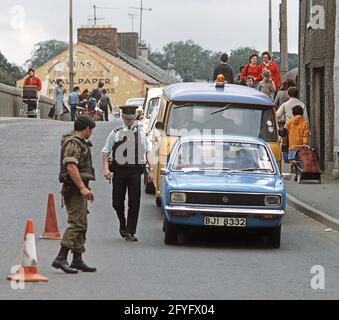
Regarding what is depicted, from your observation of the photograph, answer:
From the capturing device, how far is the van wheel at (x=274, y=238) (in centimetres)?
1617

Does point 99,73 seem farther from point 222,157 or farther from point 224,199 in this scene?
point 224,199

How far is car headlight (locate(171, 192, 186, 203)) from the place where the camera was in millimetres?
16078

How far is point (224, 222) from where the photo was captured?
16.0 metres

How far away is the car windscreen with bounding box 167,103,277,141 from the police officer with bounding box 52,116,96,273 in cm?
605

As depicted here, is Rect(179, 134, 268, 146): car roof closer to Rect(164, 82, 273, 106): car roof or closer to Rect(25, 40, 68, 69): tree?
Rect(164, 82, 273, 106): car roof

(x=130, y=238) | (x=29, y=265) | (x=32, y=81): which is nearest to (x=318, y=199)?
(x=130, y=238)

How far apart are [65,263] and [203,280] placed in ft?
5.02

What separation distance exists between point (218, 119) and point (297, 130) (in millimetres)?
6980

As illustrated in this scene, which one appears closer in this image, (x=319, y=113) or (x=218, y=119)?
(x=218, y=119)

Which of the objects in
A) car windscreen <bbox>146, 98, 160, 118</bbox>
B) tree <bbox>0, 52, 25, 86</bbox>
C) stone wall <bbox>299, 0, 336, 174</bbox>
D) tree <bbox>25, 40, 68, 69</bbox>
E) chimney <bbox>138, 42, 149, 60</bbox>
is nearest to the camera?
car windscreen <bbox>146, 98, 160, 118</bbox>

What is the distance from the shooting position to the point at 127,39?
111 meters

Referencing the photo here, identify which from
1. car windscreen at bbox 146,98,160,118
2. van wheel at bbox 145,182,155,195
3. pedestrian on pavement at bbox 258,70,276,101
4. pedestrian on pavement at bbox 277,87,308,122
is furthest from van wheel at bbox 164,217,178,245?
pedestrian on pavement at bbox 258,70,276,101
